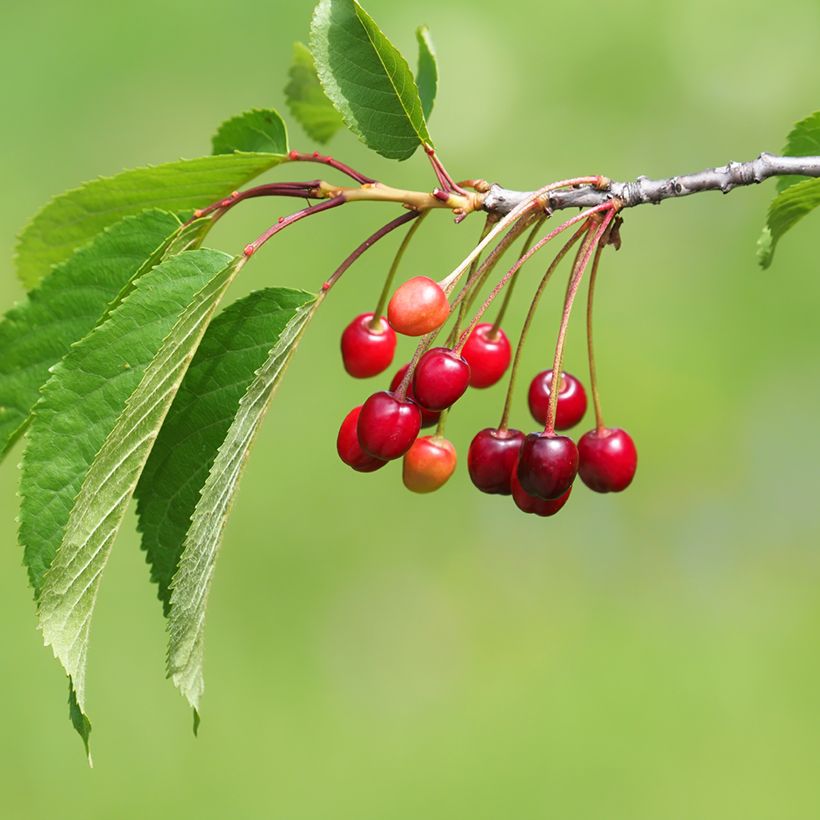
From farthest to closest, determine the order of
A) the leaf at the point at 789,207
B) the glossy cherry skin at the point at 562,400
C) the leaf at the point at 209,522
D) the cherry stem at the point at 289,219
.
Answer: the glossy cherry skin at the point at 562,400, the leaf at the point at 789,207, the cherry stem at the point at 289,219, the leaf at the point at 209,522

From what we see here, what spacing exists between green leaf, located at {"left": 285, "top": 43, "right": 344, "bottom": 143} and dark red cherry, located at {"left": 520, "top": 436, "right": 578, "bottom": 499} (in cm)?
65

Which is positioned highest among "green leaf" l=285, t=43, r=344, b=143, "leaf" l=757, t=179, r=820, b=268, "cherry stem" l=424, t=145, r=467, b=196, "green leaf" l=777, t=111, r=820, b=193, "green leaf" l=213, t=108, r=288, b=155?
"green leaf" l=777, t=111, r=820, b=193

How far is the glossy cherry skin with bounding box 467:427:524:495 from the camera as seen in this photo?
1234 mm

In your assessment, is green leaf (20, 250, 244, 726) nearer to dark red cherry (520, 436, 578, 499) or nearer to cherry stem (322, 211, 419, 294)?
cherry stem (322, 211, 419, 294)

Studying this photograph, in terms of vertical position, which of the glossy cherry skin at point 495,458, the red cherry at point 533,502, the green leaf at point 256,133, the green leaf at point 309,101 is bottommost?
the red cherry at point 533,502

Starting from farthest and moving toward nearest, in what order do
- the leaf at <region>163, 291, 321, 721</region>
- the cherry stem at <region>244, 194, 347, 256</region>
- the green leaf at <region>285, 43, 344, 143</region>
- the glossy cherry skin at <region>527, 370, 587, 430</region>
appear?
the green leaf at <region>285, 43, 344, 143</region>, the glossy cherry skin at <region>527, 370, 587, 430</region>, the cherry stem at <region>244, 194, 347, 256</region>, the leaf at <region>163, 291, 321, 721</region>

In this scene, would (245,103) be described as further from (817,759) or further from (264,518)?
(817,759)

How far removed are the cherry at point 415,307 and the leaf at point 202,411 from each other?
0.44 feet

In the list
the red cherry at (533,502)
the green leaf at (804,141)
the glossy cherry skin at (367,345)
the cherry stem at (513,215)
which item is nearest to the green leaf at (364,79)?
the cherry stem at (513,215)

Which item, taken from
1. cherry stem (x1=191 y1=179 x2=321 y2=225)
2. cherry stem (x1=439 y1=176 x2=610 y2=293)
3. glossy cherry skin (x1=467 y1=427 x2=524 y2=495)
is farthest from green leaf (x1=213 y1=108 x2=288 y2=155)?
glossy cherry skin (x1=467 y1=427 x2=524 y2=495)

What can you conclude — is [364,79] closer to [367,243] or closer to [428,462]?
[367,243]

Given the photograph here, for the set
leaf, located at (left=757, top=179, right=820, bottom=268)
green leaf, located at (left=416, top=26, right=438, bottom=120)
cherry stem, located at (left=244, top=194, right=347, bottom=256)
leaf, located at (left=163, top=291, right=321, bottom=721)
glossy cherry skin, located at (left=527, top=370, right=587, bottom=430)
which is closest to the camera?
leaf, located at (left=163, top=291, right=321, bottom=721)

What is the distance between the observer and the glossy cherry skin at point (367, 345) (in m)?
1.39

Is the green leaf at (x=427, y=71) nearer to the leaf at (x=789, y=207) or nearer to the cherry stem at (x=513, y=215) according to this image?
the cherry stem at (x=513, y=215)
